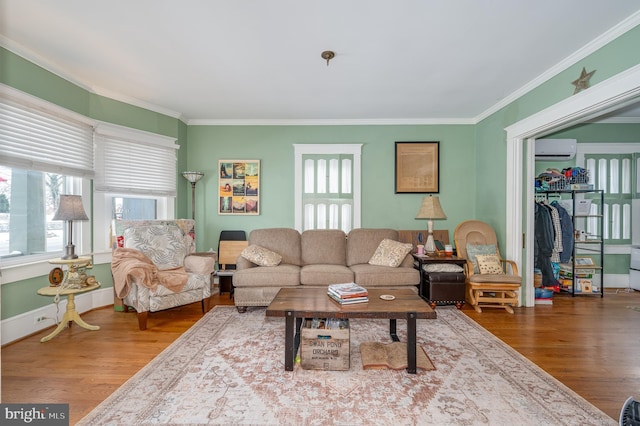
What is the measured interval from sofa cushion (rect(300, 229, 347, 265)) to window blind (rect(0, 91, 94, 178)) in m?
2.82

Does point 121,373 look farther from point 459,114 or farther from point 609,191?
point 609,191

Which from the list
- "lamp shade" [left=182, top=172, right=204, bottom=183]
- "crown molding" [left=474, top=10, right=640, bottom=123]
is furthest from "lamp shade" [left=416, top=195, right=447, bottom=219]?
"lamp shade" [left=182, top=172, right=204, bottom=183]

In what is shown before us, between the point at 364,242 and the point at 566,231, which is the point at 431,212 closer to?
the point at 364,242

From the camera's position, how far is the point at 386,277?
11.4ft

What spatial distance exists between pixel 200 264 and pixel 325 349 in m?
2.02

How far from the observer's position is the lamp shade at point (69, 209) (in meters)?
2.75

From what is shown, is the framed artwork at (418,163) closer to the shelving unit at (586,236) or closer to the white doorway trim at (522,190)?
the white doorway trim at (522,190)

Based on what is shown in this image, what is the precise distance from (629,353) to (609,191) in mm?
3371

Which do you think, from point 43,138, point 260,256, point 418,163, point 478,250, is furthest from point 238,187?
point 478,250

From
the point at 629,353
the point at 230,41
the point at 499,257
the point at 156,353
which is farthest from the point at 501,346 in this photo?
the point at 230,41

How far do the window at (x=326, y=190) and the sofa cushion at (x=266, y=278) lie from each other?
1338 millimetres

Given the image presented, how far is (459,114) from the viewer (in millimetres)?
4434

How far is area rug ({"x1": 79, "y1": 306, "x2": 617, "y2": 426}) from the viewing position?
1670 mm

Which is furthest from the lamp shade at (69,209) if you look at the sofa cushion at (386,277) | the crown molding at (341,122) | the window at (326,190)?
the sofa cushion at (386,277)
